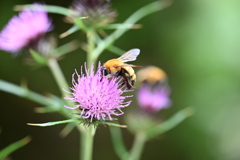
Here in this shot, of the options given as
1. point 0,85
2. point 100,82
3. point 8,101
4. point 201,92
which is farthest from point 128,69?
point 8,101

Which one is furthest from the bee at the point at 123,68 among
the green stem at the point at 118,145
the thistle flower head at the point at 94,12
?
the green stem at the point at 118,145

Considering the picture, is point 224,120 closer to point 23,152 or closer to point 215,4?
point 215,4

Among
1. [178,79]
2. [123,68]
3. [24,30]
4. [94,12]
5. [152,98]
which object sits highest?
[178,79]

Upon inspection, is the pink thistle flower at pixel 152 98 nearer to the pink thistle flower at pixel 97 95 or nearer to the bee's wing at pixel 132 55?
the bee's wing at pixel 132 55

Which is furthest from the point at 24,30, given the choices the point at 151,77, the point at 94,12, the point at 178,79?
the point at 178,79

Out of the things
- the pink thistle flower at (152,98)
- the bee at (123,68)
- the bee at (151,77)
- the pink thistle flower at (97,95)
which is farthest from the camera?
the bee at (151,77)

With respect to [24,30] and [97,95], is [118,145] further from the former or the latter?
[97,95]
